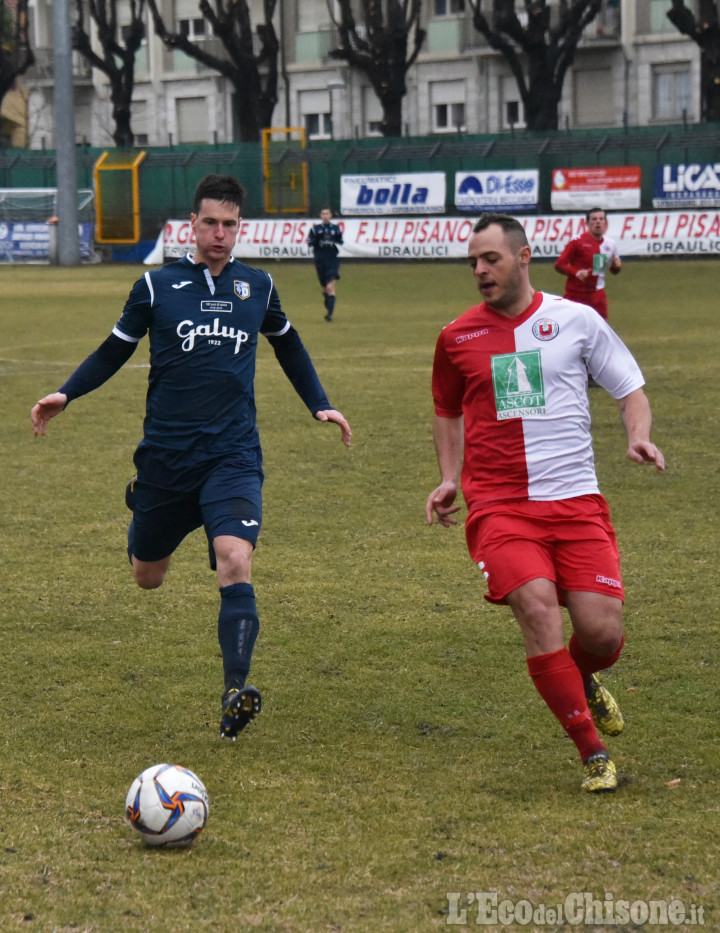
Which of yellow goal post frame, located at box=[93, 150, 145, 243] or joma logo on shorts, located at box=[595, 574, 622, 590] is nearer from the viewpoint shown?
joma logo on shorts, located at box=[595, 574, 622, 590]

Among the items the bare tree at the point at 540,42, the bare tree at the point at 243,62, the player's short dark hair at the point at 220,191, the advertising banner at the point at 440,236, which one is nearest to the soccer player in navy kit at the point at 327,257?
the advertising banner at the point at 440,236

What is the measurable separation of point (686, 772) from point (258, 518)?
1.91 m

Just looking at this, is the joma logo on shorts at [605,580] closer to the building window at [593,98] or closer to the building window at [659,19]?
the building window at [659,19]

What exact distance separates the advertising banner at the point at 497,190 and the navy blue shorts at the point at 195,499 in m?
32.2

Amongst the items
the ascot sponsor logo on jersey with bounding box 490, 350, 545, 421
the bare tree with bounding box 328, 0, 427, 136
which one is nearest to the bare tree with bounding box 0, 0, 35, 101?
the bare tree with bounding box 328, 0, 427, 136

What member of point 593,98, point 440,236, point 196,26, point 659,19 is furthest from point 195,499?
point 196,26

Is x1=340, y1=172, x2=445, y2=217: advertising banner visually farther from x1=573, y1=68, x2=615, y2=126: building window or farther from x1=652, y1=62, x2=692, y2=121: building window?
x1=652, y1=62, x2=692, y2=121: building window

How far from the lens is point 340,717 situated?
555 cm

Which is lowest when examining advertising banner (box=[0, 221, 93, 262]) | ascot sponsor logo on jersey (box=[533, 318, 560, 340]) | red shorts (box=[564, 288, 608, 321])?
advertising banner (box=[0, 221, 93, 262])

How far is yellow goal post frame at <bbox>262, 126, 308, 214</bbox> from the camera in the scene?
4047cm

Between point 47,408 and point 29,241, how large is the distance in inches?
1472

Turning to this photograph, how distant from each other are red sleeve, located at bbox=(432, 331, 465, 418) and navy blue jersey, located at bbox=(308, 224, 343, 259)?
18.6 metres

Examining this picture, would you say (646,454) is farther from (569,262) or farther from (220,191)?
(569,262)

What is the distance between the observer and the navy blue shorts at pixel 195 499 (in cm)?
545
